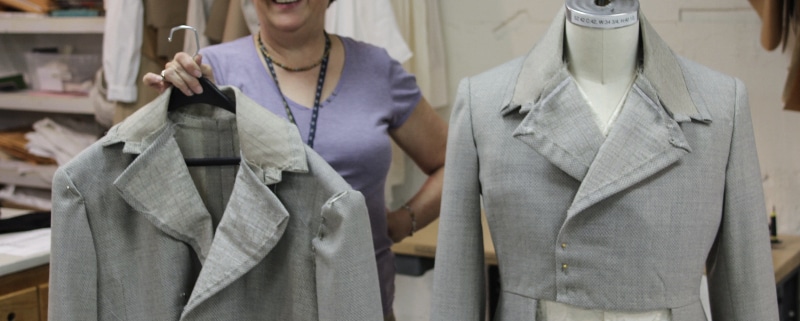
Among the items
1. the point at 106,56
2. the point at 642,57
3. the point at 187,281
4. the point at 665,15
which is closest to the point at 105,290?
the point at 187,281

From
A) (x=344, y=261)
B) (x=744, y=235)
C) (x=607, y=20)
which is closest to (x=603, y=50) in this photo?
(x=607, y=20)

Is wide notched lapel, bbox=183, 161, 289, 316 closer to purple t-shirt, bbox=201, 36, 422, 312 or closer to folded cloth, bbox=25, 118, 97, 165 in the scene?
purple t-shirt, bbox=201, 36, 422, 312

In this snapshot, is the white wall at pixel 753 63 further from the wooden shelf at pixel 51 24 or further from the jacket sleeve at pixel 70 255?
the jacket sleeve at pixel 70 255

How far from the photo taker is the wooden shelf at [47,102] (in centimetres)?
356

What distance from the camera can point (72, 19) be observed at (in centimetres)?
351

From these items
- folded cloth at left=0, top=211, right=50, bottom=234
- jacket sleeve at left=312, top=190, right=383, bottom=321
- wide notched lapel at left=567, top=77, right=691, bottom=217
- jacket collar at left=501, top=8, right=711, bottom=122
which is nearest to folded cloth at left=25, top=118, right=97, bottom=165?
folded cloth at left=0, top=211, right=50, bottom=234

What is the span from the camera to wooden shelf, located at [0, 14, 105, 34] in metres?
3.46

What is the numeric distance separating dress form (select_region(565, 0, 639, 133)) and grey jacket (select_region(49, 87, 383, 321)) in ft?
1.39

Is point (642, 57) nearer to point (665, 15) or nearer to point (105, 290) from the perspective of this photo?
point (105, 290)

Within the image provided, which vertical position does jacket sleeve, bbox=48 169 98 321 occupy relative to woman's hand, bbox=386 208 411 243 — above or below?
above

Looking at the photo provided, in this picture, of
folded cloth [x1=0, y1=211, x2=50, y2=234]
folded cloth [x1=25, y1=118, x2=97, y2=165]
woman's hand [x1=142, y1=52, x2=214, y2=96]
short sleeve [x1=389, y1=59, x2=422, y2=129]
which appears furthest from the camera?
folded cloth [x1=25, y1=118, x2=97, y2=165]

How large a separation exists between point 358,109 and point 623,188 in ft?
2.20

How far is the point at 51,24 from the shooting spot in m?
3.56

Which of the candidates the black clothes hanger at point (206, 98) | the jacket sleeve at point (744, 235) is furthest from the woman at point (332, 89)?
the jacket sleeve at point (744, 235)
